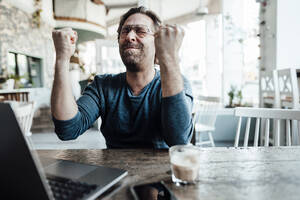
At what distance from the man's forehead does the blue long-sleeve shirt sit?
0.29 meters

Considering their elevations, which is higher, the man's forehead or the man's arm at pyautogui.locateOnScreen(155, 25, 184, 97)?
the man's forehead

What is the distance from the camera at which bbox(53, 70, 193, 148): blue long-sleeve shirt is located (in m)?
0.98

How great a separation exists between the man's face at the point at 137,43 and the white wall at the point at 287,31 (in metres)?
3.18

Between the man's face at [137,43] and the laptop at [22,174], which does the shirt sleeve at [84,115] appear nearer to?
the man's face at [137,43]

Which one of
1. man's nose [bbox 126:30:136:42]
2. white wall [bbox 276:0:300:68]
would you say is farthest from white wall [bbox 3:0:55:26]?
white wall [bbox 276:0:300:68]

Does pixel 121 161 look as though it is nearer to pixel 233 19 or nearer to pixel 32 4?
pixel 233 19

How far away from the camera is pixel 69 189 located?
0.47 m

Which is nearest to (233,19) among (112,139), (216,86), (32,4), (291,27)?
(291,27)

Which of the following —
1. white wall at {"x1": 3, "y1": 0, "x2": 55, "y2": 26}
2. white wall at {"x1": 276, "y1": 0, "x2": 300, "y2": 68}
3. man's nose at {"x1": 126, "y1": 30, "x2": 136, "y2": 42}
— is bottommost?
man's nose at {"x1": 126, "y1": 30, "x2": 136, "y2": 42}

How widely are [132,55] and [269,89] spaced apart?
2.78m

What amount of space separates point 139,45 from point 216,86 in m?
5.27

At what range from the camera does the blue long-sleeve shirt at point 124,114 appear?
98 centimetres

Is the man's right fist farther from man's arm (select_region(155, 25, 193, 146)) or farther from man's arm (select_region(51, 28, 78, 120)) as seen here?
man's arm (select_region(155, 25, 193, 146))

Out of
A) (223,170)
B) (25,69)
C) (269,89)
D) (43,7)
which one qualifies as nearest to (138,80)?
(223,170)
